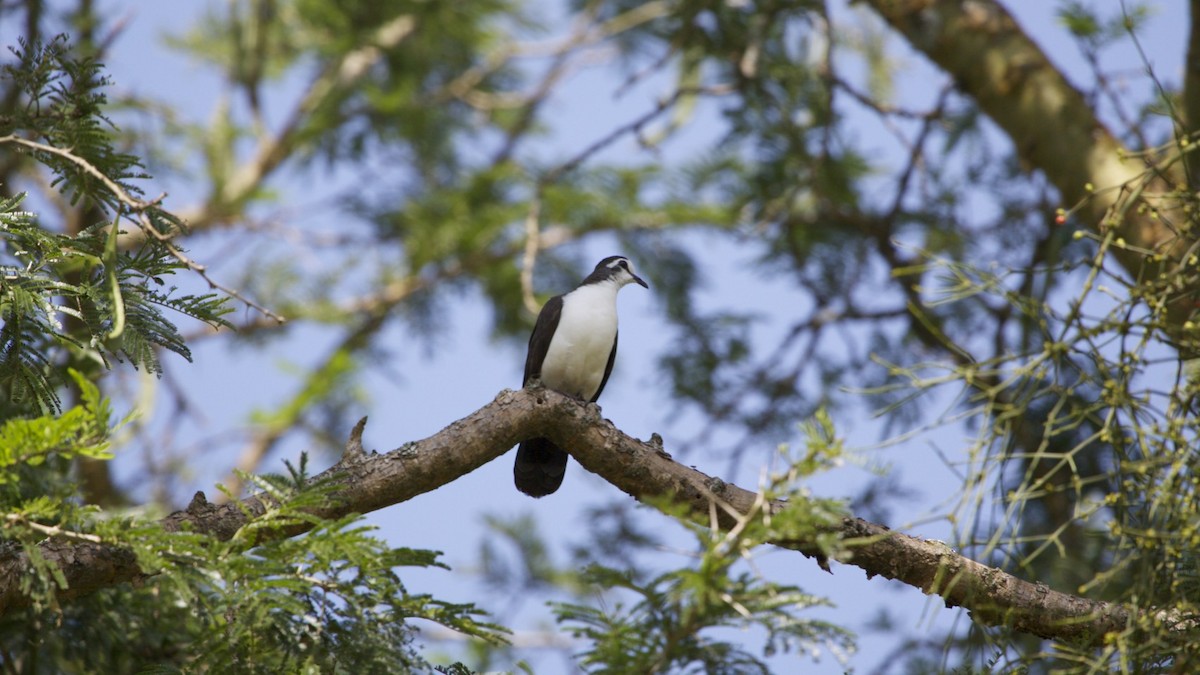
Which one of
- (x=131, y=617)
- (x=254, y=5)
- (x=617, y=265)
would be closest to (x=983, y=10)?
(x=617, y=265)

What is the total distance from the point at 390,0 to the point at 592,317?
5.20 metres

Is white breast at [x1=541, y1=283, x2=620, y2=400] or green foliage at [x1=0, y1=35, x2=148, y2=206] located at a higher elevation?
white breast at [x1=541, y1=283, x2=620, y2=400]

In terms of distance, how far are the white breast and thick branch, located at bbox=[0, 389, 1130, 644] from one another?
2.03 m

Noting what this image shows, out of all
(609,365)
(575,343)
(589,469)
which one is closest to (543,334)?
(575,343)

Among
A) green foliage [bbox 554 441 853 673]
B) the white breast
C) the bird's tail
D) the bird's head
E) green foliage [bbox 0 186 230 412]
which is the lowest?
green foliage [bbox 554 441 853 673]

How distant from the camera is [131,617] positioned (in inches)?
152

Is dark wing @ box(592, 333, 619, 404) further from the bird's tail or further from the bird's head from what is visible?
the bird's tail

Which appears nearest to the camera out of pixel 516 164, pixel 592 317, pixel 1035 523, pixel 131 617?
pixel 131 617

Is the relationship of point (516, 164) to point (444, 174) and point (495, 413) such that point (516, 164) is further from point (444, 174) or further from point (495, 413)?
point (495, 413)

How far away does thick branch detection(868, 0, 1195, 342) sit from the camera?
5.75m

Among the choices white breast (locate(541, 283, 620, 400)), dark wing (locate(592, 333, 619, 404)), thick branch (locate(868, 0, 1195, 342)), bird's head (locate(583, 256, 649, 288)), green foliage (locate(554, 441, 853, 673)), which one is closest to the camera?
green foliage (locate(554, 441, 853, 673))

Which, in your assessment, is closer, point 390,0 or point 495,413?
point 495,413

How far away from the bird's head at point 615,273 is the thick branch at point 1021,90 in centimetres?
222

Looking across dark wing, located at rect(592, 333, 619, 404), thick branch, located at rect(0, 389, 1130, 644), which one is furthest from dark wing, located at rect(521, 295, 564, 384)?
thick branch, located at rect(0, 389, 1130, 644)
